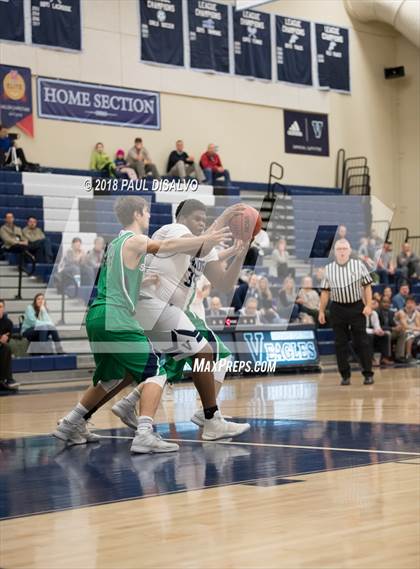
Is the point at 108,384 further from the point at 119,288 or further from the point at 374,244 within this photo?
the point at 374,244

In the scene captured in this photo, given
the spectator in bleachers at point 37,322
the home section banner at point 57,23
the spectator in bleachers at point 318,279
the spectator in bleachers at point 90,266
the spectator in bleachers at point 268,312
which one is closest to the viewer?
the spectator in bleachers at point 37,322

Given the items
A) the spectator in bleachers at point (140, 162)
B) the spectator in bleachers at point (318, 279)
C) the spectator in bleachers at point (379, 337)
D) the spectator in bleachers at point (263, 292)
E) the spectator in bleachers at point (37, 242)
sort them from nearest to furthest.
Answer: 1. the spectator in bleachers at point (263, 292)
2. the spectator in bleachers at point (37, 242)
3. the spectator in bleachers at point (379, 337)
4. the spectator in bleachers at point (318, 279)
5. the spectator in bleachers at point (140, 162)

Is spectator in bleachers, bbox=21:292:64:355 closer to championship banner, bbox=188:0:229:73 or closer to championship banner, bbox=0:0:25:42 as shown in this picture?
championship banner, bbox=0:0:25:42

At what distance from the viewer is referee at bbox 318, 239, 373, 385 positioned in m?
13.1

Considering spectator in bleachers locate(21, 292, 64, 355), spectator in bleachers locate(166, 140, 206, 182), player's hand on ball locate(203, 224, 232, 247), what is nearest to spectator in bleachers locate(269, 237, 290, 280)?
spectator in bleachers locate(166, 140, 206, 182)

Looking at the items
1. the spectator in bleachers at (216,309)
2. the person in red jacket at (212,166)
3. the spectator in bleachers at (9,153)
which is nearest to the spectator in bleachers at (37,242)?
the spectator in bleachers at (9,153)

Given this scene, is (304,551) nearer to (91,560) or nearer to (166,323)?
(91,560)

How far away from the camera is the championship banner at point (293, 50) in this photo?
26.4 m

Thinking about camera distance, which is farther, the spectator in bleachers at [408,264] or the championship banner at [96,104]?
the spectator in bleachers at [408,264]

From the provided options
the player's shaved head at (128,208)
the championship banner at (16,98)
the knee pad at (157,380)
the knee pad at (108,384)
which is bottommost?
the knee pad at (108,384)

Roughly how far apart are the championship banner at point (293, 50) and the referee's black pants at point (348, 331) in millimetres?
14169

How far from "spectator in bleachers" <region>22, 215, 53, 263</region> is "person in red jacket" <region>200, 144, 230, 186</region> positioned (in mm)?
6482

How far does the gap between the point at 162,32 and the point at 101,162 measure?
3776 mm

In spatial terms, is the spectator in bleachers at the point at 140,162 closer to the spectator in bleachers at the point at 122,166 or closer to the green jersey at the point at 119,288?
the spectator in bleachers at the point at 122,166
